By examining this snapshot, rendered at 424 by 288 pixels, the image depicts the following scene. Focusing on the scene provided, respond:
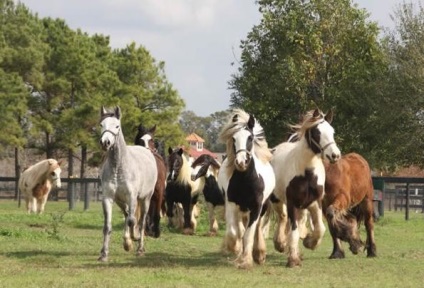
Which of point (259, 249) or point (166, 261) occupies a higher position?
point (259, 249)

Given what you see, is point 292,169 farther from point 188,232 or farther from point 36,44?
point 36,44

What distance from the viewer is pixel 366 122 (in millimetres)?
35281

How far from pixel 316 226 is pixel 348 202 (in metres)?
0.99

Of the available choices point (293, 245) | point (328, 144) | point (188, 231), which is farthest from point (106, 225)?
point (188, 231)

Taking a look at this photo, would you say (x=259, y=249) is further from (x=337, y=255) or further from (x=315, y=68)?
(x=315, y=68)

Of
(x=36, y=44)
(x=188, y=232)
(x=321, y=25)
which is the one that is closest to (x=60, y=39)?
(x=36, y=44)

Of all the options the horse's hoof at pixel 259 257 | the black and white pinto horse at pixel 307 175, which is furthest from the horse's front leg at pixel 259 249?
the black and white pinto horse at pixel 307 175

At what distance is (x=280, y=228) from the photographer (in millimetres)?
12609

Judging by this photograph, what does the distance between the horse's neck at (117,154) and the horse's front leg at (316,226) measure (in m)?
2.81

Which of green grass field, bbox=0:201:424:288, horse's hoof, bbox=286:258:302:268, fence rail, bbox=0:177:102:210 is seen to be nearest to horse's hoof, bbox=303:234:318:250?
green grass field, bbox=0:201:424:288

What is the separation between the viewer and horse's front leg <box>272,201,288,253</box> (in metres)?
12.5

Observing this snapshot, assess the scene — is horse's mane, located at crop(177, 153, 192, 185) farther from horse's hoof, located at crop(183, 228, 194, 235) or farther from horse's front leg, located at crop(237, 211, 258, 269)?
horse's front leg, located at crop(237, 211, 258, 269)

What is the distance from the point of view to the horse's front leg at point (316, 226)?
1155 centimetres

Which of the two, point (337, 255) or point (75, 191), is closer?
point (337, 255)
